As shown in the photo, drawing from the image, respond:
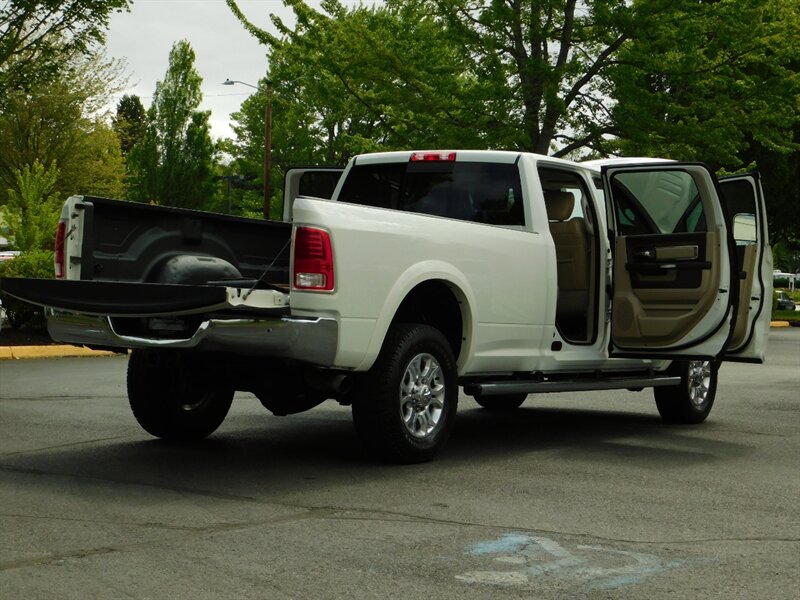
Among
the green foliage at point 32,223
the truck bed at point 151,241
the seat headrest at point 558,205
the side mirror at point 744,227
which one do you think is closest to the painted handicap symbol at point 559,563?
the truck bed at point 151,241

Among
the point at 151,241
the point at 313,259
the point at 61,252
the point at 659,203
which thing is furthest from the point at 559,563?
the point at 659,203

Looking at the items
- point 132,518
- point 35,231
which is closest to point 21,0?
point 35,231

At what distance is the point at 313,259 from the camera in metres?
6.98

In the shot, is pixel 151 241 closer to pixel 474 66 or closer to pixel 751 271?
pixel 751 271

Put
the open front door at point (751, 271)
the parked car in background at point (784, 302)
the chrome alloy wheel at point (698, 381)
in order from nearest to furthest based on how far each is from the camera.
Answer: the open front door at point (751, 271) → the chrome alloy wheel at point (698, 381) → the parked car in background at point (784, 302)

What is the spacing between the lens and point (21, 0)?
19.7 meters

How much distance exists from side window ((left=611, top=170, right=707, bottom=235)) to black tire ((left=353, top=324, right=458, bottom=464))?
2.47 meters

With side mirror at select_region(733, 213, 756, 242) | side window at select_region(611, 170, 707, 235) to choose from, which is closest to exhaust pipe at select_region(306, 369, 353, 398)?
side window at select_region(611, 170, 707, 235)

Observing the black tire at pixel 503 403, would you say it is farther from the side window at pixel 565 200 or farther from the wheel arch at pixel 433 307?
the wheel arch at pixel 433 307

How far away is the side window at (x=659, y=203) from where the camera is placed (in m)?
9.62

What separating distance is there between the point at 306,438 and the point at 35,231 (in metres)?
13.6

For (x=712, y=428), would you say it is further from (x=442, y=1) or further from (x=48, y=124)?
(x=48, y=124)

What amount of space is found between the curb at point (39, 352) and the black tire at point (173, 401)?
864 cm

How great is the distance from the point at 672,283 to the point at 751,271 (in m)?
1.00
